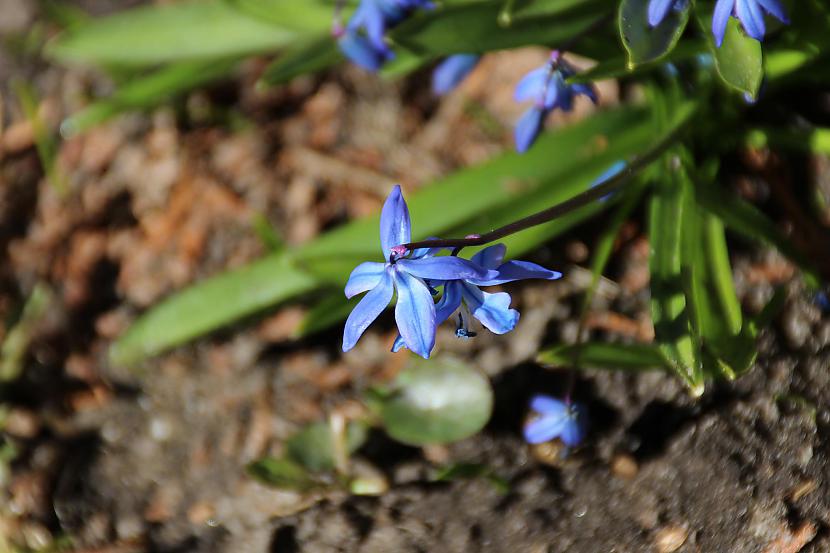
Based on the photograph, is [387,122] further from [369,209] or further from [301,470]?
[301,470]

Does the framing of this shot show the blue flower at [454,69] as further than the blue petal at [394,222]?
Yes

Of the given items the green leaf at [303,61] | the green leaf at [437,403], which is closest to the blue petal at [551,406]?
the green leaf at [437,403]

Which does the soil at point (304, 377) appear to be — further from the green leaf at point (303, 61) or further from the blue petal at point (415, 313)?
the blue petal at point (415, 313)

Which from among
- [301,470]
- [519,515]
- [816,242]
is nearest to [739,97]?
[816,242]

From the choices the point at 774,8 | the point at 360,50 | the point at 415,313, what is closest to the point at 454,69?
the point at 360,50

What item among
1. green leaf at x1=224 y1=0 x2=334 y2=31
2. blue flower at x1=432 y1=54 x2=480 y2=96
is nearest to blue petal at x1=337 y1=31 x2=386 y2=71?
blue flower at x1=432 y1=54 x2=480 y2=96

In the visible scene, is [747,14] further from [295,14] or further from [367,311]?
[295,14]

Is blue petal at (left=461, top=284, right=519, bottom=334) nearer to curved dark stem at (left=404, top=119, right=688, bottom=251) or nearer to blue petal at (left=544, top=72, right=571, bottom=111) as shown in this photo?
curved dark stem at (left=404, top=119, right=688, bottom=251)

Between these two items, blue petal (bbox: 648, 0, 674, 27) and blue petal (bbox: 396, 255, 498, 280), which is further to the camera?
blue petal (bbox: 648, 0, 674, 27)
